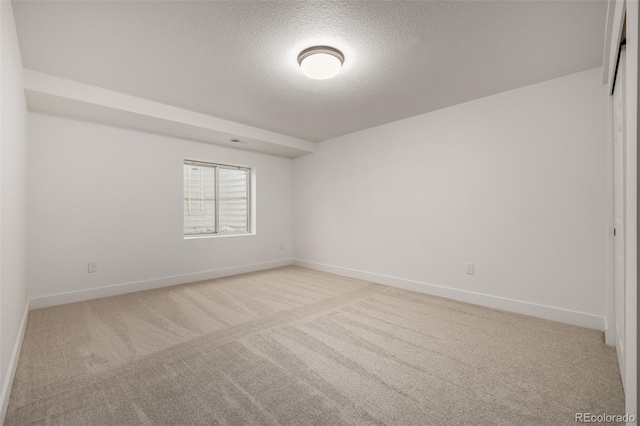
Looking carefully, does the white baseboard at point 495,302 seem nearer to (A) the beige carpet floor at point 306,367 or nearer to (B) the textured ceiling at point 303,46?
(A) the beige carpet floor at point 306,367

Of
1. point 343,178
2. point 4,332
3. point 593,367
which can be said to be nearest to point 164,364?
point 4,332

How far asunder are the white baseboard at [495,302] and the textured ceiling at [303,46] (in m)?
2.32

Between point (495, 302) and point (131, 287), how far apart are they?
15.0 ft

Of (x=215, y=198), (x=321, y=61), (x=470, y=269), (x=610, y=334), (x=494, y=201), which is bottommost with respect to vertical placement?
(x=610, y=334)

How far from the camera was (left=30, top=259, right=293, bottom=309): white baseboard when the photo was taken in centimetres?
329

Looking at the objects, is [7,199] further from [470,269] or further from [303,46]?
[470,269]

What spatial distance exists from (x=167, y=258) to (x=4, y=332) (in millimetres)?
2560

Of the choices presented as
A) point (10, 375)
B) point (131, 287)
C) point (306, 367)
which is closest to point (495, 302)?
point (306, 367)

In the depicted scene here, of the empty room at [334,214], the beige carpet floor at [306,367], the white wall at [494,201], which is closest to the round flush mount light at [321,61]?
the empty room at [334,214]

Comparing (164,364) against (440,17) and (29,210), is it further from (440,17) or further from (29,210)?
(440,17)

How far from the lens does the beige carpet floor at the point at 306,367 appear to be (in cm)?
157

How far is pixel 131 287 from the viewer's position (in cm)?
386

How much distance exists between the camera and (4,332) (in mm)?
1703

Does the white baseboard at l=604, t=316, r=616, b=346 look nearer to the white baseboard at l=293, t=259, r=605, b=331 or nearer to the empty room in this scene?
the empty room
